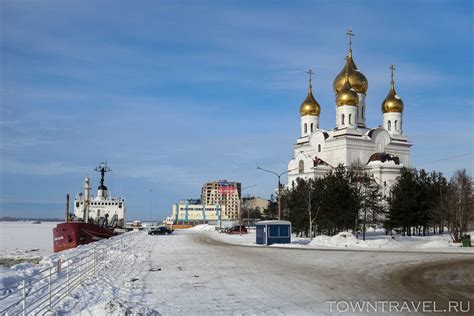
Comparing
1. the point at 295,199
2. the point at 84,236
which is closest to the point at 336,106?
the point at 295,199

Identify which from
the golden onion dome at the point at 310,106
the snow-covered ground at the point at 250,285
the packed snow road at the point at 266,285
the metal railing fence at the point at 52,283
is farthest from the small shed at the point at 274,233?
the golden onion dome at the point at 310,106

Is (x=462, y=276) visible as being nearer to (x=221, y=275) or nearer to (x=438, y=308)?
(x=438, y=308)

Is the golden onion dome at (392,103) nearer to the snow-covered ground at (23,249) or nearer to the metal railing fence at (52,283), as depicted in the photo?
the snow-covered ground at (23,249)

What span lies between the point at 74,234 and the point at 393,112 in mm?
58680

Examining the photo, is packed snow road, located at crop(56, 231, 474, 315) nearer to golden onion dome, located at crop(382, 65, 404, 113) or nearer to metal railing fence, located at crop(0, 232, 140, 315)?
metal railing fence, located at crop(0, 232, 140, 315)

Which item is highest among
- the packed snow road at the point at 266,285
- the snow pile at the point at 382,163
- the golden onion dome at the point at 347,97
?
the golden onion dome at the point at 347,97

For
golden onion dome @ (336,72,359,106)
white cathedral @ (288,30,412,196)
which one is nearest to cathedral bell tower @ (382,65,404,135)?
white cathedral @ (288,30,412,196)

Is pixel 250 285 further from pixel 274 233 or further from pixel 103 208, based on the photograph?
pixel 103 208

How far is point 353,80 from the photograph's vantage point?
263 ft

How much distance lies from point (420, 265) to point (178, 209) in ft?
370

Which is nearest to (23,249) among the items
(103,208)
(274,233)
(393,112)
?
(103,208)

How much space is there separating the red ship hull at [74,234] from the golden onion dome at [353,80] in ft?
165

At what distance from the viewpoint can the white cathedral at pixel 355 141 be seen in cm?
7399

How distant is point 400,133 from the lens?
82.1 m
